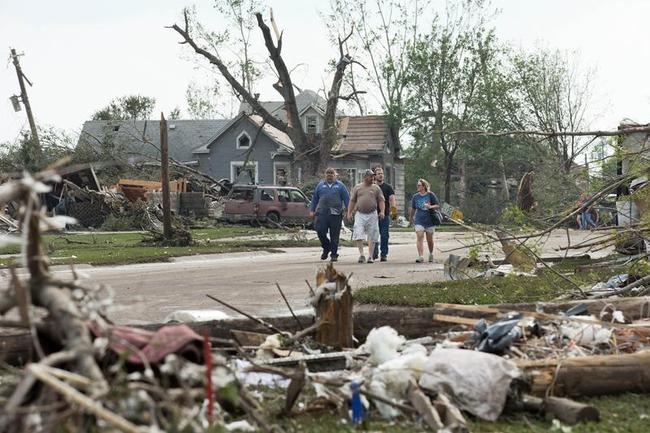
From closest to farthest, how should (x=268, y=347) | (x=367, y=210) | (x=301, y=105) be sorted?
(x=268, y=347), (x=367, y=210), (x=301, y=105)

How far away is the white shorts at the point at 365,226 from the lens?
59.3ft

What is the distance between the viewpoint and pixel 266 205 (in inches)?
1645

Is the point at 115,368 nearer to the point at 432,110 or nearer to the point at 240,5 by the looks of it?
the point at 240,5

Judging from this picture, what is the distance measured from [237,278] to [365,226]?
412cm

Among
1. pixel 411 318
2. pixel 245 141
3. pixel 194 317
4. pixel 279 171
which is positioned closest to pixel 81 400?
pixel 194 317

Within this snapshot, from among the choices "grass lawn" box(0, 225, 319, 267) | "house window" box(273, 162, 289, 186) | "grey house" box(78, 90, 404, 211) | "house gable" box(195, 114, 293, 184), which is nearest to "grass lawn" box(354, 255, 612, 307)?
"grass lawn" box(0, 225, 319, 267)

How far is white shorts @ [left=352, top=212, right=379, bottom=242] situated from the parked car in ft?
76.0

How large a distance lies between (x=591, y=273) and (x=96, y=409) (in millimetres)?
10046

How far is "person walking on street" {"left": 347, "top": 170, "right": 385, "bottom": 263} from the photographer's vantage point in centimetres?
1803

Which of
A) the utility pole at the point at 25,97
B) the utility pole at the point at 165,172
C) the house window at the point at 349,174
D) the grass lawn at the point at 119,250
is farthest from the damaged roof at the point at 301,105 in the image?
the utility pole at the point at 165,172

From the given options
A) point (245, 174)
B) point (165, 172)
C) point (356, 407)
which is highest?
point (245, 174)

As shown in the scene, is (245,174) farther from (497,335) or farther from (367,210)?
(497,335)

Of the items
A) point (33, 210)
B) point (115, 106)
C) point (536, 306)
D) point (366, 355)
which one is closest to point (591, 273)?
point (536, 306)

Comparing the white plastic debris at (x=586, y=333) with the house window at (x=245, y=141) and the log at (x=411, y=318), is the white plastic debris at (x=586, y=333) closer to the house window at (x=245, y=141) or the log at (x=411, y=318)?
the log at (x=411, y=318)
